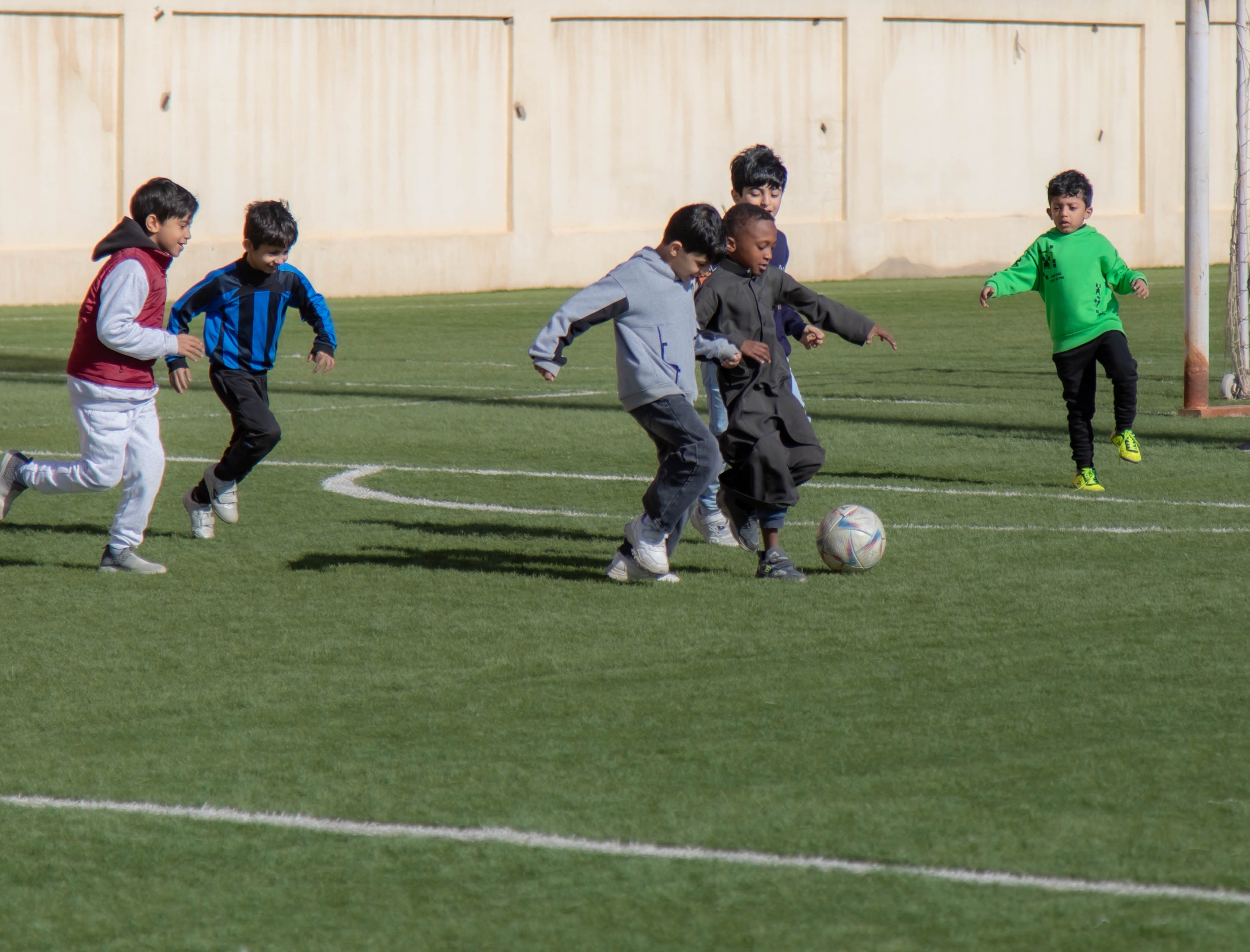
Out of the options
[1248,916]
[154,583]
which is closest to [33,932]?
[1248,916]

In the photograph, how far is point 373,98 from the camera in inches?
1188

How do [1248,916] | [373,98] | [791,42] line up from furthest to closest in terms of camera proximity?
[791,42] → [373,98] → [1248,916]

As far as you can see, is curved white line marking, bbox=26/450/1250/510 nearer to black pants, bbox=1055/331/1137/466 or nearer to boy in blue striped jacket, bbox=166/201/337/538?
black pants, bbox=1055/331/1137/466

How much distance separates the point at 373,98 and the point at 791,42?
779 cm

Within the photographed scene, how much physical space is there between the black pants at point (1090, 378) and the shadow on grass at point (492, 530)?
9.39 feet

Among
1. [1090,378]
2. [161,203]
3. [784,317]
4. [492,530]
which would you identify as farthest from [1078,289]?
[161,203]

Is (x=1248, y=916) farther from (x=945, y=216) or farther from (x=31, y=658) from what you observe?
(x=945, y=216)

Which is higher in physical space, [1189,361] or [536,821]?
[1189,361]

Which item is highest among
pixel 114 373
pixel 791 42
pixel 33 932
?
pixel 791 42

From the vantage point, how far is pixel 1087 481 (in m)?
10.1

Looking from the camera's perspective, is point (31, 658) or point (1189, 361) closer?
point (31, 658)

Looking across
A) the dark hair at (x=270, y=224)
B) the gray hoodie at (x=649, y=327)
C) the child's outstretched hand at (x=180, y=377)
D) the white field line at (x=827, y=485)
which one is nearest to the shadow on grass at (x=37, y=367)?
the white field line at (x=827, y=485)

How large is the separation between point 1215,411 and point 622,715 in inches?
361

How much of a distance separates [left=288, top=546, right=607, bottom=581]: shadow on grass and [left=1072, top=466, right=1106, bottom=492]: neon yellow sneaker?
3.03 meters
